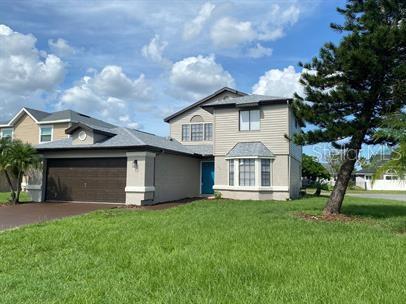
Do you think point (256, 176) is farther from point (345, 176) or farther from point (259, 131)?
point (345, 176)

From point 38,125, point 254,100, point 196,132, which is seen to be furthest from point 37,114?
point 254,100

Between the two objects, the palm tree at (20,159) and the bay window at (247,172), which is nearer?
the palm tree at (20,159)

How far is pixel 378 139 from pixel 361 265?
8712 millimetres

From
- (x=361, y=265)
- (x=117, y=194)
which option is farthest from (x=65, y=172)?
(x=361, y=265)

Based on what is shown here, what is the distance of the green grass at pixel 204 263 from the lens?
16.4 ft

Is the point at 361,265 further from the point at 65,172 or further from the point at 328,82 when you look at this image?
the point at 65,172

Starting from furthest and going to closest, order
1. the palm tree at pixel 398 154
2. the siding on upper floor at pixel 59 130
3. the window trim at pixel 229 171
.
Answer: the siding on upper floor at pixel 59 130 < the window trim at pixel 229 171 < the palm tree at pixel 398 154

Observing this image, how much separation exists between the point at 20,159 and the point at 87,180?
11.0 feet

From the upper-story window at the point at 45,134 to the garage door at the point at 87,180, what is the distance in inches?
517

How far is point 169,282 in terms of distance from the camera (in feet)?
18.1

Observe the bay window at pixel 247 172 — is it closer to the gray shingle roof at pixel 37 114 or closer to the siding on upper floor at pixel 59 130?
the siding on upper floor at pixel 59 130

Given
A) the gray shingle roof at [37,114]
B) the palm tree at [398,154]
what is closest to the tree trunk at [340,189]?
the palm tree at [398,154]

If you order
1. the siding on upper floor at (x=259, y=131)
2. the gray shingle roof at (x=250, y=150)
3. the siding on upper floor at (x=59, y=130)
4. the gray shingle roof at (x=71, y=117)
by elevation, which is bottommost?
the gray shingle roof at (x=250, y=150)

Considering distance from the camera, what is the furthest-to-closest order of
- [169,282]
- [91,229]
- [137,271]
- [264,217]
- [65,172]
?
[65,172] → [264,217] → [91,229] → [137,271] → [169,282]
